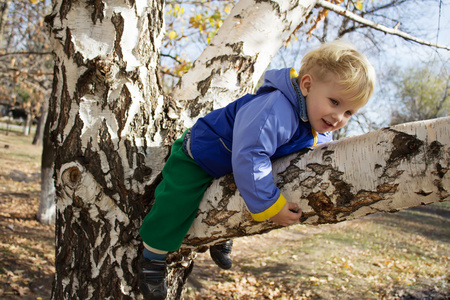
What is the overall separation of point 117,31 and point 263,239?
8449 millimetres

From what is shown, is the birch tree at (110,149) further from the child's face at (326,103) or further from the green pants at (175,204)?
the child's face at (326,103)

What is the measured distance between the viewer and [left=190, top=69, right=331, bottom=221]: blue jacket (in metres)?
1.54

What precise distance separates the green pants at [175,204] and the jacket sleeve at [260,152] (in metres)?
0.31

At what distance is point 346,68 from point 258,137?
549 mm

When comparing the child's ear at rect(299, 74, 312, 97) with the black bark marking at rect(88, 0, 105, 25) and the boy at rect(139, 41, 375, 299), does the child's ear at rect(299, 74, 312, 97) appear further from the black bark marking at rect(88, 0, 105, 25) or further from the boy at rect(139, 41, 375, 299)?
the black bark marking at rect(88, 0, 105, 25)

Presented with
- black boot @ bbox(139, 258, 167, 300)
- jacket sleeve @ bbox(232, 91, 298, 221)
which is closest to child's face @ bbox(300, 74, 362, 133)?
jacket sleeve @ bbox(232, 91, 298, 221)

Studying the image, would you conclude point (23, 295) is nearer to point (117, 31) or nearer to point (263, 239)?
point (117, 31)

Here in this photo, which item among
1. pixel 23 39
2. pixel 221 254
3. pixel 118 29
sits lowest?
pixel 221 254

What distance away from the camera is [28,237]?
658 centimetres

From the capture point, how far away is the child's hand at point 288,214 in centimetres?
153

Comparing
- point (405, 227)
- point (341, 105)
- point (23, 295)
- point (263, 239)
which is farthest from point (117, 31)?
point (405, 227)

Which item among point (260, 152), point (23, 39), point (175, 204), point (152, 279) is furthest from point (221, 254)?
point (23, 39)

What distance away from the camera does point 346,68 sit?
64.8 inches

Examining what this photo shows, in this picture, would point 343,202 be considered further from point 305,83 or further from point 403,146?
point 305,83
